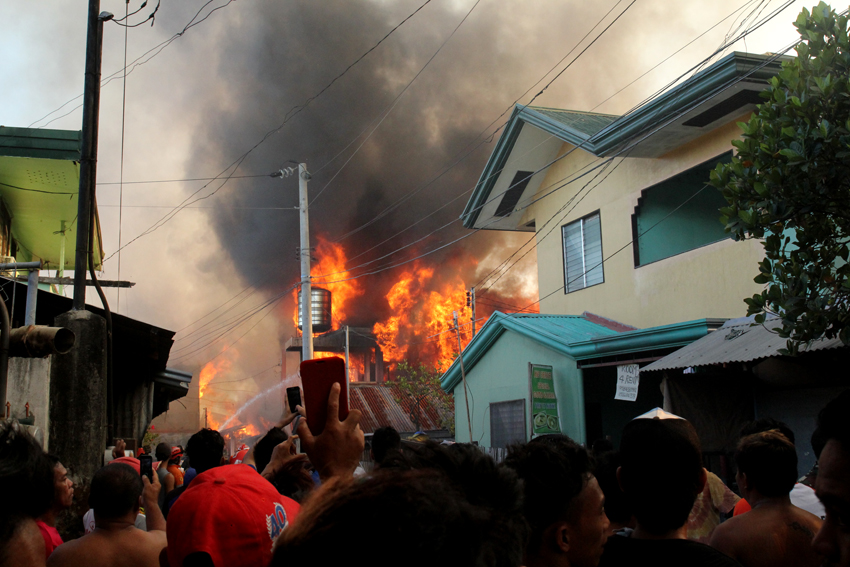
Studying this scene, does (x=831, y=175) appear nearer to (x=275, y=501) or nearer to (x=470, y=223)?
(x=275, y=501)

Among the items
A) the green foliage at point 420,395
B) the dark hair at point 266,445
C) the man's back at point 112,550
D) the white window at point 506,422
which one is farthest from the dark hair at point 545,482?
the green foliage at point 420,395

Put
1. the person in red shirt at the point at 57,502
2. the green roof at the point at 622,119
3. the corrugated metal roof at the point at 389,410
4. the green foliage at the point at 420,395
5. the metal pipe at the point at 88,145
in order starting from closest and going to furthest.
Result: the person in red shirt at the point at 57,502
the metal pipe at the point at 88,145
the green roof at the point at 622,119
the corrugated metal roof at the point at 389,410
the green foliage at the point at 420,395

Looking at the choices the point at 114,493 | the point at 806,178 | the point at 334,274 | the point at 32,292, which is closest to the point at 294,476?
the point at 114,493

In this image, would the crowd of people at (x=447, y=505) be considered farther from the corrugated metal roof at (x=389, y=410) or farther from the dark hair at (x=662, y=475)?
the corrugated metal roof at (x=389, y=410)

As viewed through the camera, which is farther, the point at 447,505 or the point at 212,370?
the point at 212,370

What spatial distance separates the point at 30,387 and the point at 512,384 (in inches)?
366

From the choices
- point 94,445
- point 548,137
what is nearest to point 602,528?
point 94,445

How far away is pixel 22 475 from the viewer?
8.14 feet

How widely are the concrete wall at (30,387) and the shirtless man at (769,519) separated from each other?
27.5 feet

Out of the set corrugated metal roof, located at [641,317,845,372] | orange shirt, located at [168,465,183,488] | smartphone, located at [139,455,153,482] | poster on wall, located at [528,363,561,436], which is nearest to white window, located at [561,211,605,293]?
poster on wall, located at [528,363,561,436]

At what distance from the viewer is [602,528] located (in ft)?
8.62

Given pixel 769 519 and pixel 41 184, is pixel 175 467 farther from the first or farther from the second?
pixel 769 519

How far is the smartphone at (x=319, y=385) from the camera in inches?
81.8

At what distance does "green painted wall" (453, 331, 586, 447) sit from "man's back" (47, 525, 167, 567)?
10282mm
